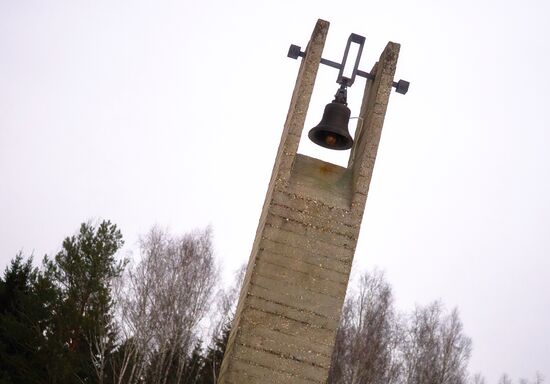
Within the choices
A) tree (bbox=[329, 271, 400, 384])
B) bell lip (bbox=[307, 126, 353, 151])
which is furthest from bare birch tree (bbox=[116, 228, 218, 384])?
bell lip (bbox=[307, 126, 353, 151])

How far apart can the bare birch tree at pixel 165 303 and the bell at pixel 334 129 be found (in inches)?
471

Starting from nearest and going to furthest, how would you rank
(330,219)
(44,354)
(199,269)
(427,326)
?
(330,219)
(44,354)
(199,269)
(427,326)

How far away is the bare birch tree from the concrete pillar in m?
12.2

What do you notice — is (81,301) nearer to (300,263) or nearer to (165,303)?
(165,303)

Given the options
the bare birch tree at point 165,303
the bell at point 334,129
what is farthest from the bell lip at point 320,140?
the bare birch tree at point 165,303

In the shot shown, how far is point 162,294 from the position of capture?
17.8 m

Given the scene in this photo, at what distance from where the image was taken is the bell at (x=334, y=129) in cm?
507

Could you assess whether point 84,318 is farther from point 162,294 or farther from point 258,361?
point 258,361

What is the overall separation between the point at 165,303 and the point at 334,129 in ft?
45.1

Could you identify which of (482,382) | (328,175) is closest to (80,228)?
(328,175)

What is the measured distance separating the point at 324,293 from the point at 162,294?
1423 cm

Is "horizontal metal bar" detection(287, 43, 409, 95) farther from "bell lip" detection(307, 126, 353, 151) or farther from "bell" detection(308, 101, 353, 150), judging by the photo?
"bell lip" detection(307, 126, 353, 151)

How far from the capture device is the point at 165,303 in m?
17.6

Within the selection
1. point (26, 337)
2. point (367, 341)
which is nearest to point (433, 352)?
point (367, 341)
